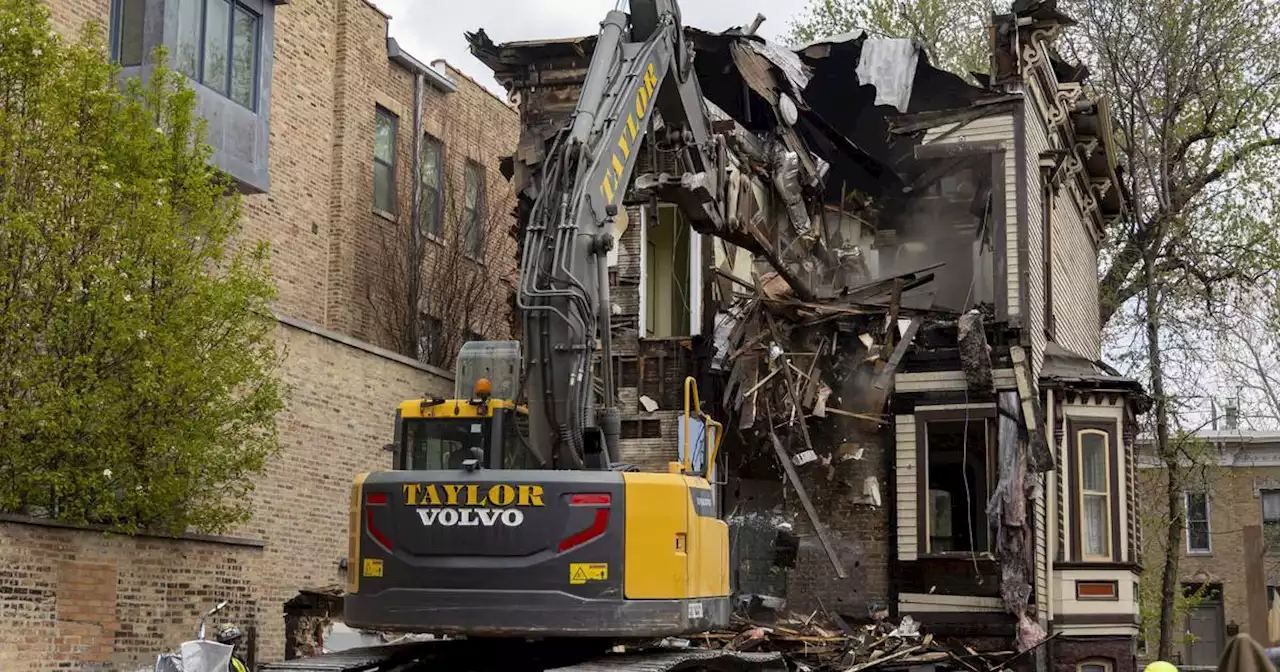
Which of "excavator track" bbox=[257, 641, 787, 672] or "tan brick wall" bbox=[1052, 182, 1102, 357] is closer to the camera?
"excavator track" bbox=[257, 641, 787, 672]

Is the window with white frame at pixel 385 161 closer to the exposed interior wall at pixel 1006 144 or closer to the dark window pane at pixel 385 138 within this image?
the dark window pane at pixel 385 138

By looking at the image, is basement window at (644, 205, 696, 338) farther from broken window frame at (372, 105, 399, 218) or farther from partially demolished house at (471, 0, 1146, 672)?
broken window frame at (372, 105, 399, 218)

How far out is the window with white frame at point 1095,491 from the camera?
21.6 m

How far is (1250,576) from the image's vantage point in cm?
584

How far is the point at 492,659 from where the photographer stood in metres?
12.2

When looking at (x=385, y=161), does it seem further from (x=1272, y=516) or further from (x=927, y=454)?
(x=1272, y=516)

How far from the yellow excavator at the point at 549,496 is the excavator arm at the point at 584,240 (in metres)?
0.02

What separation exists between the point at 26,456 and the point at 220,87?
25.9ft

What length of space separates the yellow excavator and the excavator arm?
0.05 feet

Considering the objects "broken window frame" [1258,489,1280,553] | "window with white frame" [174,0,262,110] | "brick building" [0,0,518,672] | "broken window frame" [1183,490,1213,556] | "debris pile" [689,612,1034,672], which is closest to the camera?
"brick building" [0,0,518,672]

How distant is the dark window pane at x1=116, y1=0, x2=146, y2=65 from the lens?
20.2 metres

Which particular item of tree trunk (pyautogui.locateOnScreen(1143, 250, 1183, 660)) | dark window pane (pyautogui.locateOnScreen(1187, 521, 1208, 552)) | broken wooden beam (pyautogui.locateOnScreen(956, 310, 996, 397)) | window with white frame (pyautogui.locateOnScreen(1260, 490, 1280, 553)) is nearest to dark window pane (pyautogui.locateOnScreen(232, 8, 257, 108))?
broken wooden beam (pyautogui.locateOnScreen(956, 310, 996, 397))

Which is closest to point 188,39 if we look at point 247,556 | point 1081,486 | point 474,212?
point 247,556

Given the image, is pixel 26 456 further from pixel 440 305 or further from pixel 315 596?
pixel 440 305
